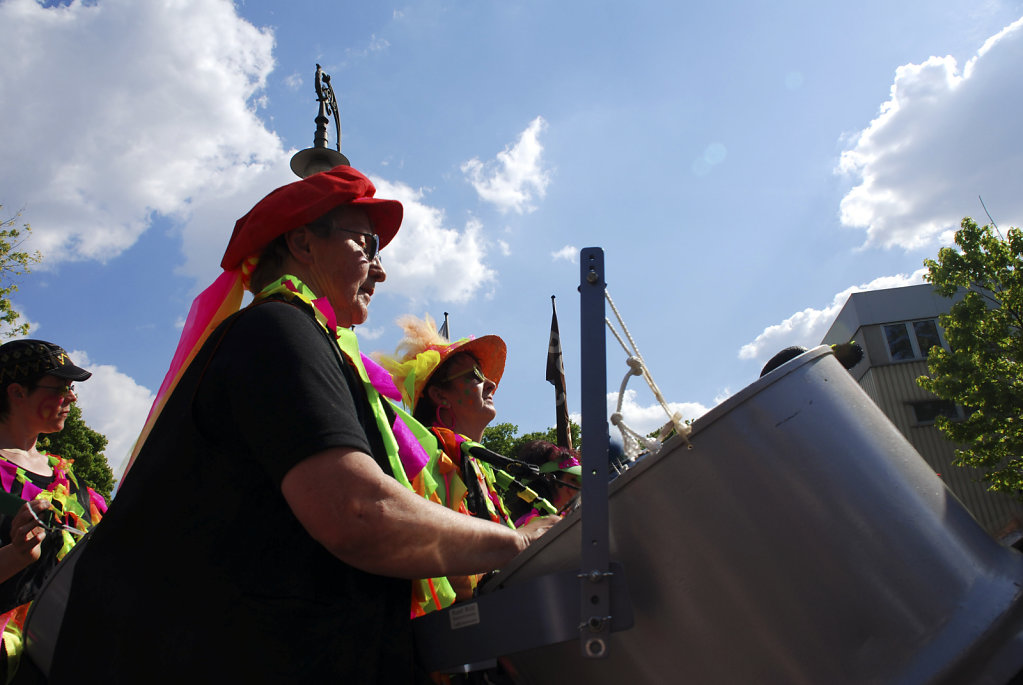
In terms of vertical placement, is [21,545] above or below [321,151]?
below

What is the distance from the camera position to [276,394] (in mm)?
1191

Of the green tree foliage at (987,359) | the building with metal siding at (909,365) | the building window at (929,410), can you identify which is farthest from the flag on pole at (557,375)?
the building window at (929,410)

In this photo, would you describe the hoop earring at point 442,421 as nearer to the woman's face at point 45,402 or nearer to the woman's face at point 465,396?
the woman's face at point 465,396

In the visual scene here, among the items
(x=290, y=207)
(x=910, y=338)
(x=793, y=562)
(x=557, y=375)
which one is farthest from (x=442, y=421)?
(x=910, y=338)

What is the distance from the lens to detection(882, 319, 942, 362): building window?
1098 inches

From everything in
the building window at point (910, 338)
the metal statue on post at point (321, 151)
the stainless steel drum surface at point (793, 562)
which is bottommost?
the stainless steel drum surface at point (793, 562)

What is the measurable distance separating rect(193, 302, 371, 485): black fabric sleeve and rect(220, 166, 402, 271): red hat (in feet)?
1.73

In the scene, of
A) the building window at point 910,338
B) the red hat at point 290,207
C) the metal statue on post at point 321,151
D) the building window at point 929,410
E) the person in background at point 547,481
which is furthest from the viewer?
the building window at point 910,338

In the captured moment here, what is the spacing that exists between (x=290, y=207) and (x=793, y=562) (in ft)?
4.72

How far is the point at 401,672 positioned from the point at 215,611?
0.36 metres

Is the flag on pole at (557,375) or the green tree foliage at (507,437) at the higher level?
the green tree foliage at (507,437)

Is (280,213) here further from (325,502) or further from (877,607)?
(877,607)

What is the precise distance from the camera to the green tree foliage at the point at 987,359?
14352mm

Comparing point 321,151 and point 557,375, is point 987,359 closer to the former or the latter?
point 557,375
